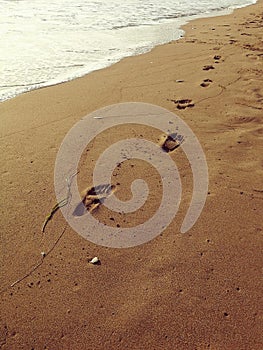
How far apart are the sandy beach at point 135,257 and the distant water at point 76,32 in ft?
5.49

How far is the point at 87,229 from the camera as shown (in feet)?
7.01

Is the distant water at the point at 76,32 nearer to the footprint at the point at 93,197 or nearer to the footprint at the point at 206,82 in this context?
the footprint at the point at 206,82

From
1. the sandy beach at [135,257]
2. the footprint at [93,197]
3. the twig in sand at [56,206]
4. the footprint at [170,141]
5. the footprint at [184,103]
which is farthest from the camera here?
the footprint at [184,103]

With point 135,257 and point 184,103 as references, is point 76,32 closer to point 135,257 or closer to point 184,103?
point 184,103

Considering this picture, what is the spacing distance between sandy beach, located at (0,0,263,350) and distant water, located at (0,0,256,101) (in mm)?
1673

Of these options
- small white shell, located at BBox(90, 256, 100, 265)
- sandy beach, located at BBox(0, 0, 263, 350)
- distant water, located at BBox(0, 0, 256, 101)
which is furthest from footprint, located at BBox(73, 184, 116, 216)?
distant water, located at BBox(0, 0, 256, 101)

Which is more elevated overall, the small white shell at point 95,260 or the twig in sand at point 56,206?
the twig in sand at point 56,206

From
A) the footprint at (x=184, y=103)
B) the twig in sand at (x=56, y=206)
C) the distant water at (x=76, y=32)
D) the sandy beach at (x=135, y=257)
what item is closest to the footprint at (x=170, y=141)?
the sandy beach at (x=135, y=257)

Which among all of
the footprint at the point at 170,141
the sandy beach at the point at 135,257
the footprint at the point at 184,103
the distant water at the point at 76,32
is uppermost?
the distant water at the point at 76,32

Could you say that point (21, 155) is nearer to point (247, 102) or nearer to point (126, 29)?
point (247, 102)

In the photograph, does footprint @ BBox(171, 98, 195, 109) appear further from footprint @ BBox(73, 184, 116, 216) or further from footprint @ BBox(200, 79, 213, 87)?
footprint @ BBox(73, 184, 116, 216)

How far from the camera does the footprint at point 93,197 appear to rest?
229cm

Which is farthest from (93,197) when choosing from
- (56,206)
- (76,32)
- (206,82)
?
(76,32)

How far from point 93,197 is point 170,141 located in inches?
38.1
